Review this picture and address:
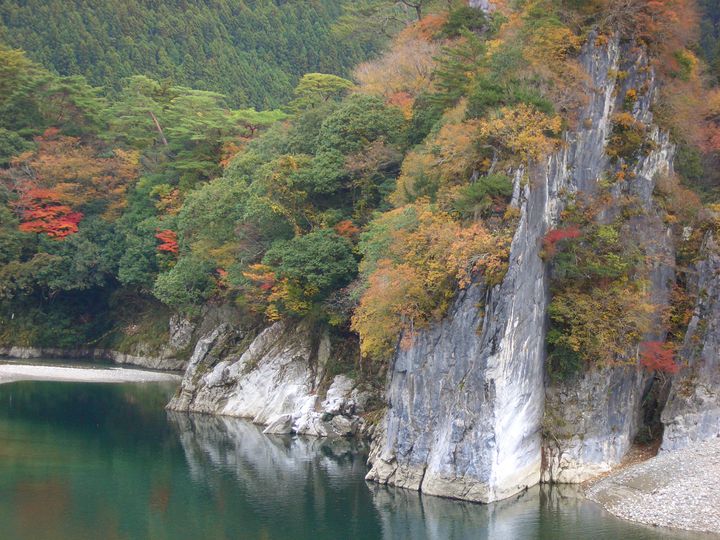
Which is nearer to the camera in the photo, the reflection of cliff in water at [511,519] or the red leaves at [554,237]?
the reflection of cliff in water at [511,519]

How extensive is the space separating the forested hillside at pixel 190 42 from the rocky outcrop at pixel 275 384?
1979 inches

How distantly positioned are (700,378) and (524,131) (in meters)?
10.9

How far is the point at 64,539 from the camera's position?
27844 millimetres

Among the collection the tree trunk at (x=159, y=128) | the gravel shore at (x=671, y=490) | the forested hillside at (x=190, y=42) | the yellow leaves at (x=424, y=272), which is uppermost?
the forested hillside at (x=190, y=42)

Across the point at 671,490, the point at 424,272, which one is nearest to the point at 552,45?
the point at 424,272

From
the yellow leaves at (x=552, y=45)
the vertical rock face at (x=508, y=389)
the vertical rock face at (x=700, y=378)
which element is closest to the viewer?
the vertical rock face at (x=508, y=389)

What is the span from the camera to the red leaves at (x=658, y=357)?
34500mm

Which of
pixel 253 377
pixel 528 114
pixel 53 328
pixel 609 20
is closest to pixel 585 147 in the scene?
pixel 528 114

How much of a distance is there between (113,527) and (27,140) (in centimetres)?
4788

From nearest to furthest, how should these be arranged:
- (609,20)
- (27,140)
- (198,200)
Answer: (609,20)
(198,200)
(27,140)

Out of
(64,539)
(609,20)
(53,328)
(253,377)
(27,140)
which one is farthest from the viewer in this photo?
(27,140)

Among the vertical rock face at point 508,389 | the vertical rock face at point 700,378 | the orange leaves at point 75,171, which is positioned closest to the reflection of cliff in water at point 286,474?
the vertical rock face at point 508,389

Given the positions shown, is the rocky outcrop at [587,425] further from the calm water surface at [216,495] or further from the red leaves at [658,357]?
the calm water surface at [216,495]

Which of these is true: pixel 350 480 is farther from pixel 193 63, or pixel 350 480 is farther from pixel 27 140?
pixel 193 63
